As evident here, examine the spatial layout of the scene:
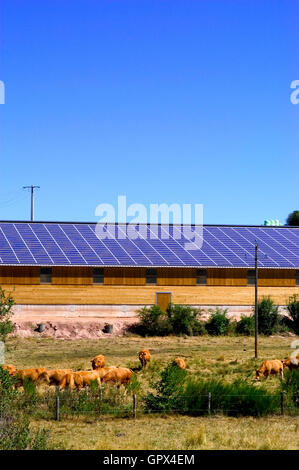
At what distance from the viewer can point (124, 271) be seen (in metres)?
59.6

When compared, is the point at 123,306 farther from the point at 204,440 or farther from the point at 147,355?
the point at 204,440

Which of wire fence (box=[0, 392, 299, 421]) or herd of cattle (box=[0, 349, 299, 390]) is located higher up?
herd of cattle (box=[0, 349, 299, 390])

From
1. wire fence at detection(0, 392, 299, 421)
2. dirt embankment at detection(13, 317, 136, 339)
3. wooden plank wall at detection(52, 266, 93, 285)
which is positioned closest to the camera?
wire fence at detection(0, 392, 299, 421)

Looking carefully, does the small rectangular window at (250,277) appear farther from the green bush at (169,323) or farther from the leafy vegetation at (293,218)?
the leafy vegetation at (293,218)

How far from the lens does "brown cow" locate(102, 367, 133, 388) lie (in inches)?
1265

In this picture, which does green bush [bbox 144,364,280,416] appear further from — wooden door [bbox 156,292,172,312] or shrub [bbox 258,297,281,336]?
wooden door [bbox 156,292,172,312]

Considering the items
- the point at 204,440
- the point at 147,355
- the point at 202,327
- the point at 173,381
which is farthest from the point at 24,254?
the point at 204,440

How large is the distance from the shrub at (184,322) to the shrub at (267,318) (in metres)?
4.91

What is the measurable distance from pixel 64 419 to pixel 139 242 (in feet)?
124

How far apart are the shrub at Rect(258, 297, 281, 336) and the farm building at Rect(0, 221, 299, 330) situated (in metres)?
2.62

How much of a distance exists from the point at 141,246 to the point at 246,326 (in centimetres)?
1161

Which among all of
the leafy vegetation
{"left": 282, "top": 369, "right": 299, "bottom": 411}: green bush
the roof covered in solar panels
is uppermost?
the leafy vegetation

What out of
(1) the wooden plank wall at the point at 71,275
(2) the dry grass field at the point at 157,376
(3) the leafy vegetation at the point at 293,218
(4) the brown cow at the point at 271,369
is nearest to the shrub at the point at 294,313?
(2) the dry grass field at the point at 157,376

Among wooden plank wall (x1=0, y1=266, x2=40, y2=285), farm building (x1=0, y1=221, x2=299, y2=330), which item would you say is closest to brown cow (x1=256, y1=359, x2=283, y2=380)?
farm building (x1=0, y1=221, x2=299, y2=330)
